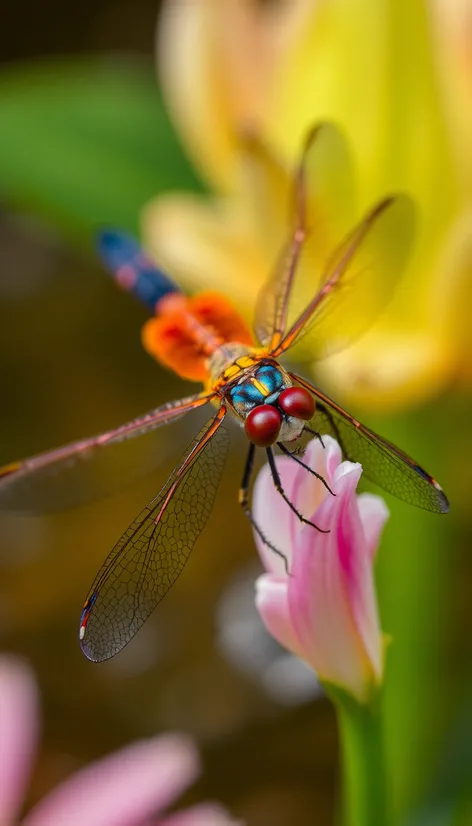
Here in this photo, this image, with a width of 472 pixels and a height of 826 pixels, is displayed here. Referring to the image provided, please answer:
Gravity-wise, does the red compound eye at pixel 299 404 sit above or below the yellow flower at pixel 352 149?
below

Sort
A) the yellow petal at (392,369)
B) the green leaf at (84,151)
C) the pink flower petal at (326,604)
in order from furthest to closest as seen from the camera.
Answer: the green leaf at (84,151)
the yellow petal at (392,369)
the pink flower petal at (326,604)

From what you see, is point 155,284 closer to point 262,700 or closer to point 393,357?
point 393,357

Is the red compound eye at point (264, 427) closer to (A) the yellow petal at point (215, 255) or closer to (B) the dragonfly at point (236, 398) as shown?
(B) the dragonfly at point (236, 398)

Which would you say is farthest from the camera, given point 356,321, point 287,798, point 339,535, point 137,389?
point 137,389

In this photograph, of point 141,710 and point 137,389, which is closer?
point 141,710

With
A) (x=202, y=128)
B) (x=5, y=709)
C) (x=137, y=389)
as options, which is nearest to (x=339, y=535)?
(x=5, y=709)

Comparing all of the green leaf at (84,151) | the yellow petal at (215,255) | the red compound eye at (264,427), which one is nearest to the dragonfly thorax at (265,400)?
the red compound eye at (264,427)

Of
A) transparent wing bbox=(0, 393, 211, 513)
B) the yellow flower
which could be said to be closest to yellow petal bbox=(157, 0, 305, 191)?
the yellow flower
